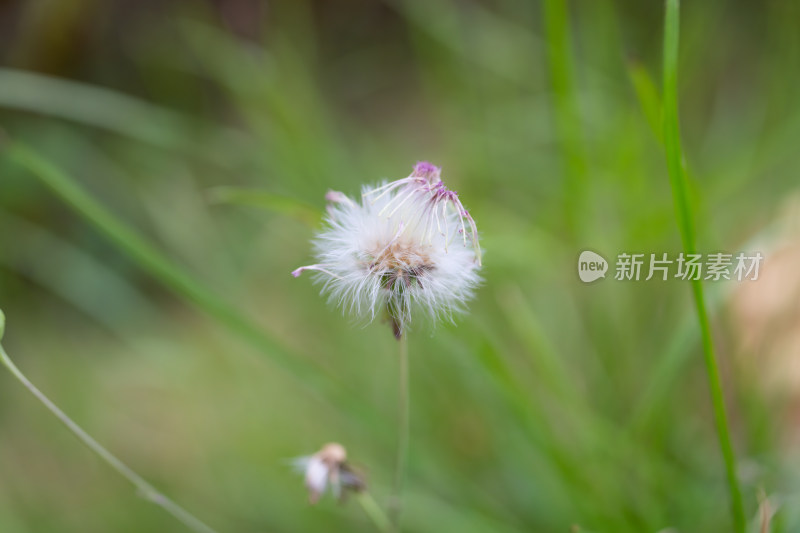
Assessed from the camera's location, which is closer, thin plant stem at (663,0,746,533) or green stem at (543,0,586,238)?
thin plant stem at (663,0,746,533)

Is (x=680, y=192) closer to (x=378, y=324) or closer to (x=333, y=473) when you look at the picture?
(x=333, y=473)

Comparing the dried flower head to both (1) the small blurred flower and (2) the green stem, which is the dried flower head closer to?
(1) the small blurred flower

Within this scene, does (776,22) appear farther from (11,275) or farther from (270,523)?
(11,275)

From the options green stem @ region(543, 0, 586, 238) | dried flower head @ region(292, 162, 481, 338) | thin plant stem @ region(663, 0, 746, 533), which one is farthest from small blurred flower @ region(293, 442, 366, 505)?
green stem @ region(543, 0, 586, 238)

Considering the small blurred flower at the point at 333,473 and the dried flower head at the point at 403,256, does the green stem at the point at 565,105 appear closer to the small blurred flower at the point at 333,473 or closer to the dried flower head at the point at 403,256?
the dried flower head at the point at 403,256

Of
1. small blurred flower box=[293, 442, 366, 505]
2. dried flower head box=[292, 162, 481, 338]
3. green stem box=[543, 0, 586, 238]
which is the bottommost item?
small blurred flower box=[293, 442, 366, 505]

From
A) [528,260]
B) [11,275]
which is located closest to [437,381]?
[528,260]

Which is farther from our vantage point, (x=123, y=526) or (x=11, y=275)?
(x=11, y=275)
